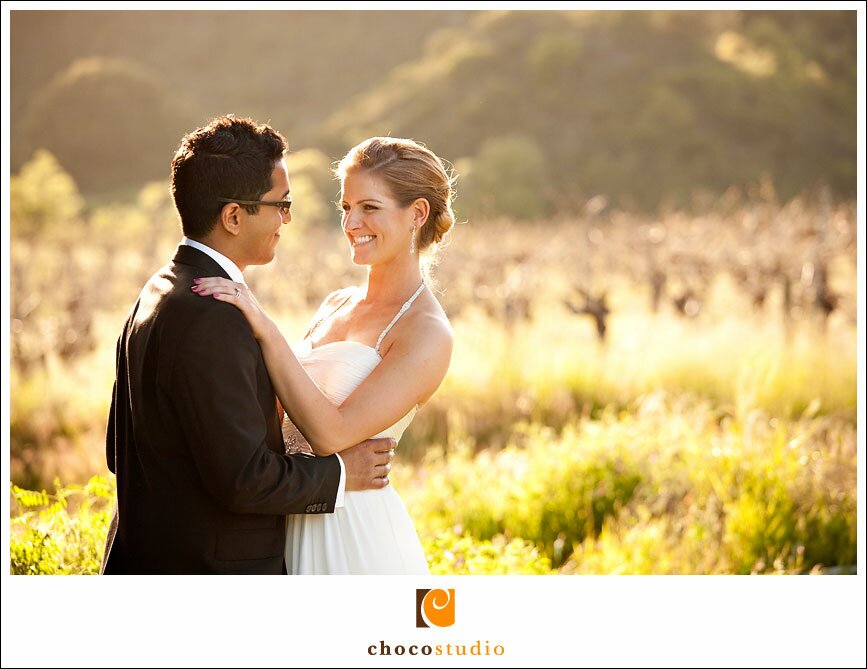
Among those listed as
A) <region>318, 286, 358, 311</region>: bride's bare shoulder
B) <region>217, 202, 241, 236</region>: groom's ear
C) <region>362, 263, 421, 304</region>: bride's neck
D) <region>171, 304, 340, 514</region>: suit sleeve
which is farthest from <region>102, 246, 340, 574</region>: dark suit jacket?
<region>318, 286, 358, 311</region>: bride's bare shoulder

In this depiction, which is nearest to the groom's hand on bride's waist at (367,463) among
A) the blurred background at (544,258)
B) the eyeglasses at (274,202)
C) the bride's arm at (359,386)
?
the bride's arm at (359,386)

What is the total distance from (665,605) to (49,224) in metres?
17.0

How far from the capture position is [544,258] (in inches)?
557

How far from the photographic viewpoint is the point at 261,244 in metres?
2.73

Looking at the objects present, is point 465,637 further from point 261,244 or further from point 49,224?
point 49,224

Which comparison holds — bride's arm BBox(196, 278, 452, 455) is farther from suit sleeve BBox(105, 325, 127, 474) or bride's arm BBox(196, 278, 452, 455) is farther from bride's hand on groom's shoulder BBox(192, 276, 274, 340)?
suit sleeve BBox(105, 325, 127, 474)

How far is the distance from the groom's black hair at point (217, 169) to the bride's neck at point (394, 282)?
0.74 meters

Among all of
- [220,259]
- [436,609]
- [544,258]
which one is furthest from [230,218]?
[544,258]

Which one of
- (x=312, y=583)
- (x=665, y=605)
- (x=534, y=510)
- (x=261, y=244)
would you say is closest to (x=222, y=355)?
(x=261, y=244)

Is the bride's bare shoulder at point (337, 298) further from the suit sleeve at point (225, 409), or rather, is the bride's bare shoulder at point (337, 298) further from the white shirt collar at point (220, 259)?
the suit sleeve at point (225, 409)

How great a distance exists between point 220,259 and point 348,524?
987mm

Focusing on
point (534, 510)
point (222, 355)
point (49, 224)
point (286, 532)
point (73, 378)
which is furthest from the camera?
point (49, 224)

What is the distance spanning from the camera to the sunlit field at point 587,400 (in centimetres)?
486

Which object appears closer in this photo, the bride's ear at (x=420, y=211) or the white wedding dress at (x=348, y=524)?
the white wedding dress at (x=348, y=524)
